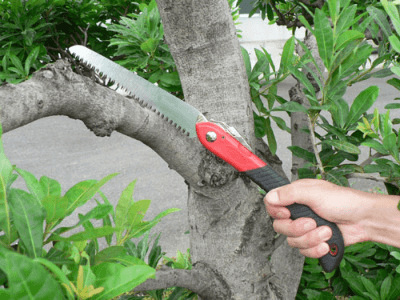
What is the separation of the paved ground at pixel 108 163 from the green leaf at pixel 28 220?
315cm

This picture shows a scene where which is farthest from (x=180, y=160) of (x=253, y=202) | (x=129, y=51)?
(x=129, y=51)

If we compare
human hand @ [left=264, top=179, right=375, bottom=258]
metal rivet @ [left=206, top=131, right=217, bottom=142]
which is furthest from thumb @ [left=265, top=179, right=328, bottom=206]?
metal rivet @ [left=206, top=131, right=217, bottom=142]

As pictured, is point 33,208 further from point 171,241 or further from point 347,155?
point 171,241

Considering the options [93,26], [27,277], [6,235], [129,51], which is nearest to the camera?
[27,277]

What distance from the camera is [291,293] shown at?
164cm

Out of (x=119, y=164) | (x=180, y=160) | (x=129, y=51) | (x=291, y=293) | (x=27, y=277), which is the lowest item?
(x=119, y=164)

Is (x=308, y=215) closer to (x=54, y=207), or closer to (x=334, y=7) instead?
(x=334, y=7)

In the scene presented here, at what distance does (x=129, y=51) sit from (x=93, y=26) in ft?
1.32

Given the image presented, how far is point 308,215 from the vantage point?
110cm

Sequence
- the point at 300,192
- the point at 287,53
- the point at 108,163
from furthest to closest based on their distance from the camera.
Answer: the point at 108,163
the point at 287,53
the point at 300,192

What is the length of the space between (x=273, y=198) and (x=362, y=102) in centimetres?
40

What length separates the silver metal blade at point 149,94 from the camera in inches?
45.3

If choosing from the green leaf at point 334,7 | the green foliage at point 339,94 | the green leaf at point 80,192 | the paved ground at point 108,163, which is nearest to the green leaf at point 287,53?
the green foliage at point 339,94

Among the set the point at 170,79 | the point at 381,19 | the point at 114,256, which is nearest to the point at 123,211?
the point at 114,256
